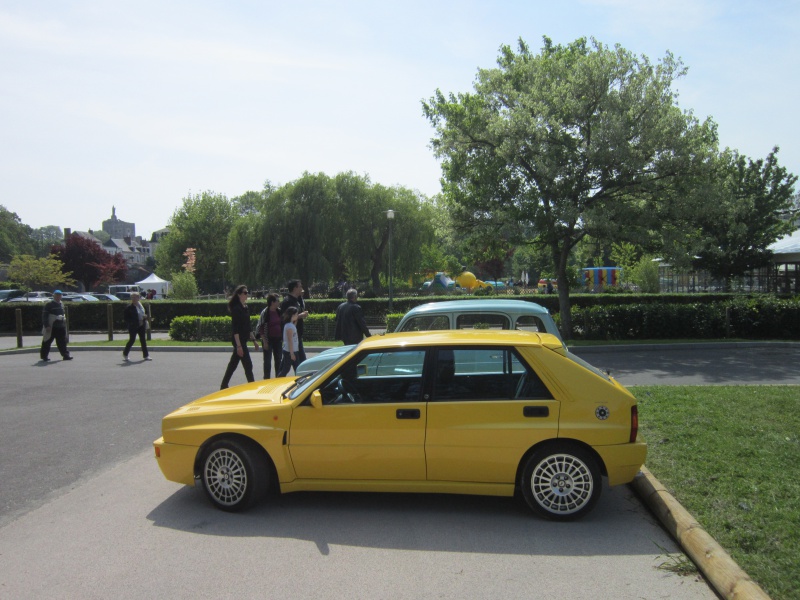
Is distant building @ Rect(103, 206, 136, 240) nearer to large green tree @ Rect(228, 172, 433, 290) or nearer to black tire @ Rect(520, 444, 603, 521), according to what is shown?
large green tree @ Rect(228, 172, 433, 290)

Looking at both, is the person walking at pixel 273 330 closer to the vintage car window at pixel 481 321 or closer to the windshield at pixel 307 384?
the vintage car window at pixel 481 321

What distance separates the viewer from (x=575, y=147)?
18.8 metres

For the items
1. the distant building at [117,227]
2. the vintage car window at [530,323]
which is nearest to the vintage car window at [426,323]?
the vintage car window at [530,323]

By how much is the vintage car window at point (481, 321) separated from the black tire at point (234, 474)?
3613mm

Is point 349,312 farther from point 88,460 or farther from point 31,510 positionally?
point 31,510

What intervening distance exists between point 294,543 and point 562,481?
2.06m

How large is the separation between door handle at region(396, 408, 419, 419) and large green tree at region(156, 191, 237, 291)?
67.2 metres

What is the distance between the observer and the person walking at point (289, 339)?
31.9 feet

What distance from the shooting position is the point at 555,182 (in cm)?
1883

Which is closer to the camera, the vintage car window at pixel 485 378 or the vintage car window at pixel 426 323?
the vintage car window at pixel 485 378

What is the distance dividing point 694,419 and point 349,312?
5.35 meters

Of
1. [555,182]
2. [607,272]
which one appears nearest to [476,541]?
[555,182]

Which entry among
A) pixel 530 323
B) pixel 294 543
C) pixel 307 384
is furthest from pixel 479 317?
pixel 294 543

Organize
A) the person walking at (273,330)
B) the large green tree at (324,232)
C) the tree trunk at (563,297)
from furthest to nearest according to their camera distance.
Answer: the large green tree at (324,232) → the tree trunk at (563,297) → the person walking at (273,330)
